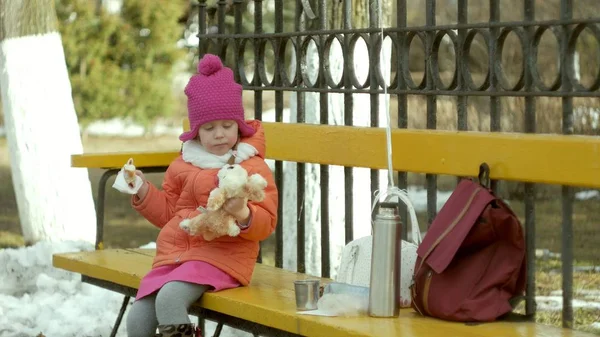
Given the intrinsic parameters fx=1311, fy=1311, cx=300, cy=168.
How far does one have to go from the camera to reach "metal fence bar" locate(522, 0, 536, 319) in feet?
14.5

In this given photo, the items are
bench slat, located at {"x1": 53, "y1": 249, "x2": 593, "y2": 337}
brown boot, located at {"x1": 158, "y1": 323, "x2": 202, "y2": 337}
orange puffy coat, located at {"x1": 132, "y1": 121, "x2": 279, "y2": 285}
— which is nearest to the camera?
bench slat, located at {"x1": 53, "y1": 249, "x2": 593, "y2": 337}

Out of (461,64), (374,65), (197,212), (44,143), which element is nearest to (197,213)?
(197,212)

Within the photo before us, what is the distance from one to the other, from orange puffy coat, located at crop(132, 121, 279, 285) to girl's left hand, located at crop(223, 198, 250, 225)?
0.27 feet

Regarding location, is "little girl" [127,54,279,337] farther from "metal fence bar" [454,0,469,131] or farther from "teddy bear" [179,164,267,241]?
"metal fence bar" [454,0,469,131]

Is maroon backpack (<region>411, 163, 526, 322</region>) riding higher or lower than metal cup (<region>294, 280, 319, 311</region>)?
higher

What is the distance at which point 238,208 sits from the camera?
179 inches

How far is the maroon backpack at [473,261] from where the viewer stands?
162 inches

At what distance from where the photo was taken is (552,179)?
420 cm

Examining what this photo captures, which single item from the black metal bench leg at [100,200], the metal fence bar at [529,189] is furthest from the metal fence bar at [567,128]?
the black metal bench leg at [100,200]

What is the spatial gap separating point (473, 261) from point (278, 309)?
0.71m

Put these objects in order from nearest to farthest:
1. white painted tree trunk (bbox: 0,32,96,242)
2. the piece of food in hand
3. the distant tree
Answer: the piece of food in hand < white painted tree trunk (bbox: 0,32,96,242) < the distant tree

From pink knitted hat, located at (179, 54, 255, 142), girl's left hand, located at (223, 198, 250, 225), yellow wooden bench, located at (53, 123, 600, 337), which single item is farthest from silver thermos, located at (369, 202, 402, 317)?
pink knitted hat, located at (179, 54, 255, 142)

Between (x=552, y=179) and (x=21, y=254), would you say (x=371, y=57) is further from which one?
(x=21, y=254)

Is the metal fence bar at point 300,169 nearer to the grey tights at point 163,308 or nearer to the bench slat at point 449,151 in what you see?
the bench slat at point 449,151
